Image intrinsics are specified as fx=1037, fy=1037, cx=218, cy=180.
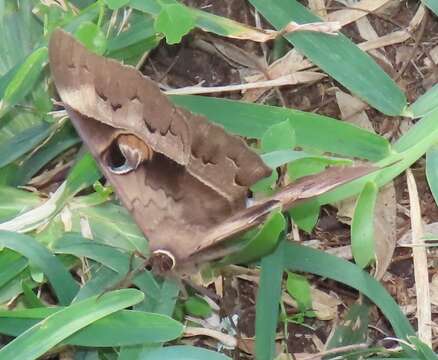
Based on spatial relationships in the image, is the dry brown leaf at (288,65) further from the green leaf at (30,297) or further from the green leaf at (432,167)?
the green leaf at (30,297)

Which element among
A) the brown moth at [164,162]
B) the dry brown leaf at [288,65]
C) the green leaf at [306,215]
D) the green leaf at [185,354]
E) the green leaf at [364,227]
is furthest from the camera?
the dry brown leaf at [288,65]

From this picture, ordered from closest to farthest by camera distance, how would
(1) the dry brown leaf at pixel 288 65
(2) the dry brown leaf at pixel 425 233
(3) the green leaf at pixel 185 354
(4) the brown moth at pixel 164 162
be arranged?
(4) the brown moth at pixel 164 162 → (3) the green leaf at pixel 185 354 → (2) the dry brown leaf at pixel 425 233 → (1) the dry brown leaf at pixel 288 65

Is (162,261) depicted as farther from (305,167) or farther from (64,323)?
(305,167)

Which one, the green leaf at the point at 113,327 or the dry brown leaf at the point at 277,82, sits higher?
the dry brown leaf at the point at 277,82

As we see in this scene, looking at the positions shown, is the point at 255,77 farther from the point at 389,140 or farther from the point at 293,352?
the point at 293,352

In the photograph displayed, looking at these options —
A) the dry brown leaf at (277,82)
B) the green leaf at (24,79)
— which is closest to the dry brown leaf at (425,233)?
the dry brown leaf at (277,82)

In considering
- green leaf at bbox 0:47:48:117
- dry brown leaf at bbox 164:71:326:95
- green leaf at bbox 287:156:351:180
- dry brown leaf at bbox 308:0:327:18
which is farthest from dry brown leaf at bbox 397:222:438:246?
green leaf at bbox 0:47:48:117

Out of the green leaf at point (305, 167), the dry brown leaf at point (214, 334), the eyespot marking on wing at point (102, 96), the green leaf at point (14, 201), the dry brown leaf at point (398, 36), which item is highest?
the eyespot marking on wing at point (102, 96)

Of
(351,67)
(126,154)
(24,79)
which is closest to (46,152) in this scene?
(24,79)
